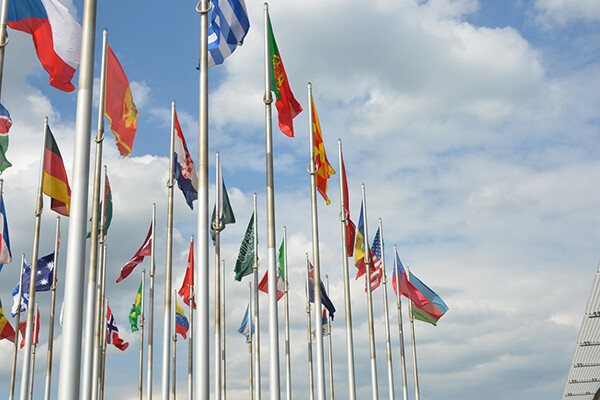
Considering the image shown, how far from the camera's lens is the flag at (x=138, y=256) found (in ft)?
94.3

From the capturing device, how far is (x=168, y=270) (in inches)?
854

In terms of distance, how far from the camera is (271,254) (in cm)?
1748

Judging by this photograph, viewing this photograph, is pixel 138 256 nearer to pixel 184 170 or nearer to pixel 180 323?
pixel 184 170

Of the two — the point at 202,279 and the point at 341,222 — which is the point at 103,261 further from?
the point at 202,279

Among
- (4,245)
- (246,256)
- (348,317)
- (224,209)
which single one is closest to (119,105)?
(4,245)

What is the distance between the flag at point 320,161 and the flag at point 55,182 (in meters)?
8.34

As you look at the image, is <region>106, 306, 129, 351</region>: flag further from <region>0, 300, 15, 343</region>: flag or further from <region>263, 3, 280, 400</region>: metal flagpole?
<region>263, 3, 280, 400</region>: metal flagpole

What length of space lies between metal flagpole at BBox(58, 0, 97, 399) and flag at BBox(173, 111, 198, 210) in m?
11.0

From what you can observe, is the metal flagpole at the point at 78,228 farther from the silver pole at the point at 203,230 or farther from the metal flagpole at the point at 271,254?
the metal flagpole at the point at 271,254

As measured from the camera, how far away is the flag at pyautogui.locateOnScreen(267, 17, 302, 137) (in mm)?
19469

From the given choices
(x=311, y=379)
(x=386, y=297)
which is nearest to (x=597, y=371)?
(x=386, y=297)

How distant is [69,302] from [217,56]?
9.12 metres

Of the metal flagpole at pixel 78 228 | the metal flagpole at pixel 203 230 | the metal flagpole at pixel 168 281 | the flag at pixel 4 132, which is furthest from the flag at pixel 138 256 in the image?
the metal flagpole at pixel 78 228

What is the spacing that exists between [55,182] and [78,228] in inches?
396
